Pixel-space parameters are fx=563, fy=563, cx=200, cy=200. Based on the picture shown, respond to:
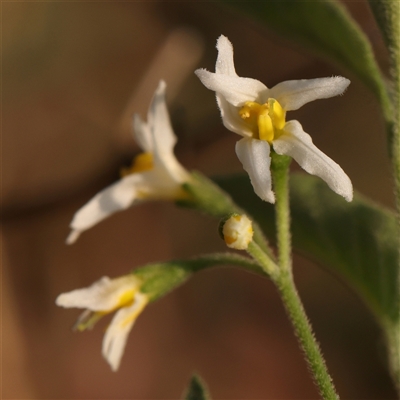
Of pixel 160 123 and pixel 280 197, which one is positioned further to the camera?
pixel 160 123

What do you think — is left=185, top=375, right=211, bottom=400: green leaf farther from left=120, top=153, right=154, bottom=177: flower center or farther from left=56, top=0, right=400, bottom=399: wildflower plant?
left=120, top=153, right=154, bottom=177: flower center

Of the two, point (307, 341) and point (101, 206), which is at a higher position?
point (101, 206)

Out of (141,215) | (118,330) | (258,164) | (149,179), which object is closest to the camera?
(258,164)

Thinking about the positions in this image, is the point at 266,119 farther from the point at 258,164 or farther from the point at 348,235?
the point at 348,235

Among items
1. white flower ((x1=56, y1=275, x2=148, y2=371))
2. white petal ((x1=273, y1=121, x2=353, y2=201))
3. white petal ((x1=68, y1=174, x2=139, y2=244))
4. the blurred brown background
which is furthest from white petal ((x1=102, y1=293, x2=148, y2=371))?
the blurred brown background

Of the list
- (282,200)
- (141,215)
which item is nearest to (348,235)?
(282,200)

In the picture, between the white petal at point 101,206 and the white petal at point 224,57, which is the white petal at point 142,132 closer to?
the white petal at point 101,206

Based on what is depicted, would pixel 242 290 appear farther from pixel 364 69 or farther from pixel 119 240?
pixel 364 69
